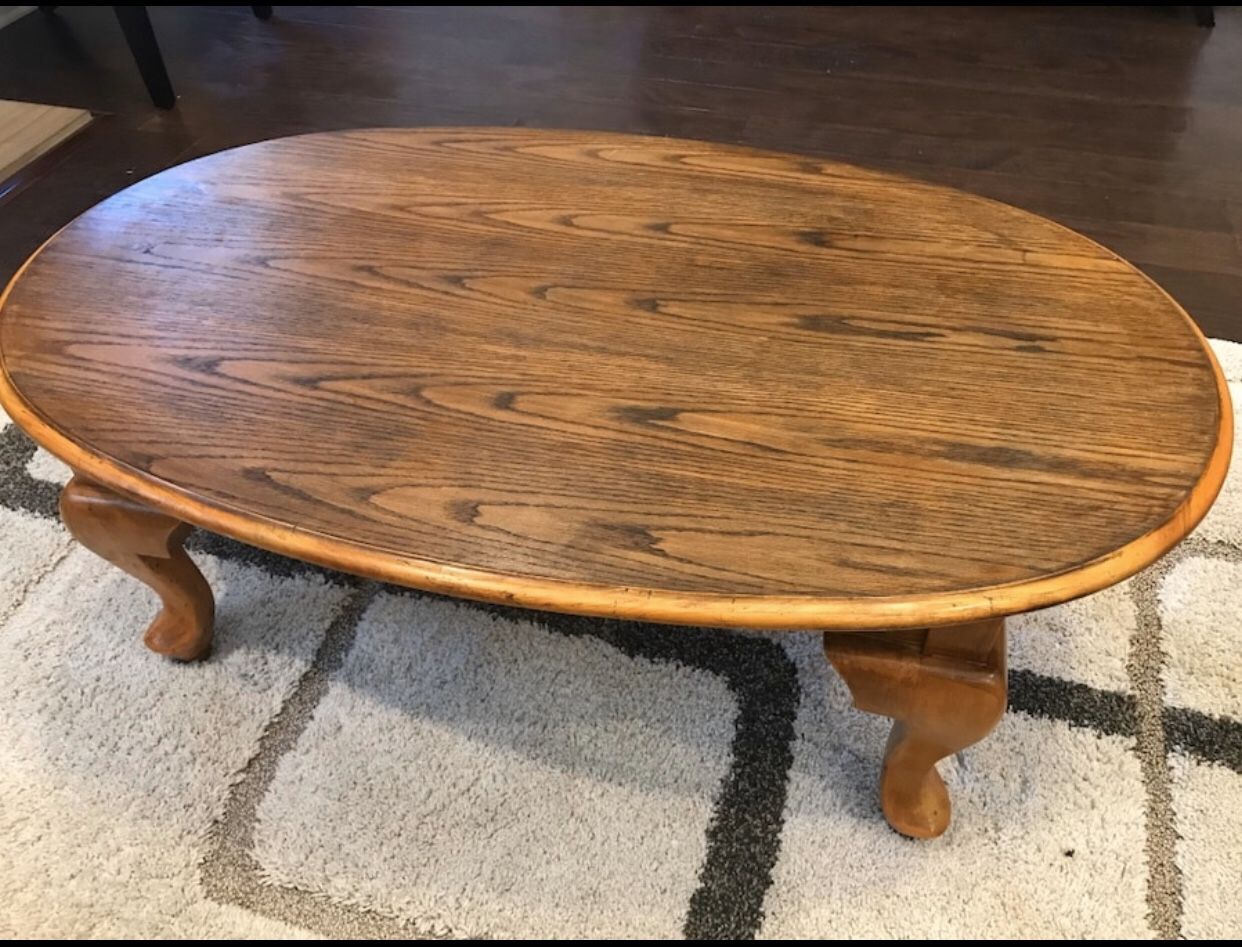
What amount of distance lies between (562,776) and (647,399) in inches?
15.7

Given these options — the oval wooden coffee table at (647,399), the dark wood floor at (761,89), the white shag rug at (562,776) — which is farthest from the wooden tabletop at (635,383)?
the dark wood floor at (761,89)

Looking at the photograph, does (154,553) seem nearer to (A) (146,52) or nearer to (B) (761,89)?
(A) (146,52)

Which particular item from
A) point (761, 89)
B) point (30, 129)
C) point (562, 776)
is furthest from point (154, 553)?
point (761, 89)

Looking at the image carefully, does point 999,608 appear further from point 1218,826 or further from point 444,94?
point 444,94

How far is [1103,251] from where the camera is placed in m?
0.99

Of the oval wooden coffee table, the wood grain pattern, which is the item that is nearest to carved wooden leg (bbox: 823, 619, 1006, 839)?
the oval wooden coffee table

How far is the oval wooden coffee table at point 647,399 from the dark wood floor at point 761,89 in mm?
870

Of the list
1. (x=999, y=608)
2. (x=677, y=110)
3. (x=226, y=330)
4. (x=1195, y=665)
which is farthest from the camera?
(x=677, y=110)

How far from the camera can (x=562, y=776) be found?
3.28 ft

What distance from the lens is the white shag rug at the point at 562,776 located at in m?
0.91

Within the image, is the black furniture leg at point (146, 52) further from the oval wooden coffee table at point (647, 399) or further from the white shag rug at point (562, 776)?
the white shag rug at point (562, 776)

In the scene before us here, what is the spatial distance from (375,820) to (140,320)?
0.50 m

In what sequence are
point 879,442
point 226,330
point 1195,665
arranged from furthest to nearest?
point 1195,665 → point 226,330 → point 879,442

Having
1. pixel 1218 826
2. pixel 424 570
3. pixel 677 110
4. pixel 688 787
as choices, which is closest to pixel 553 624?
pixel 688 787
